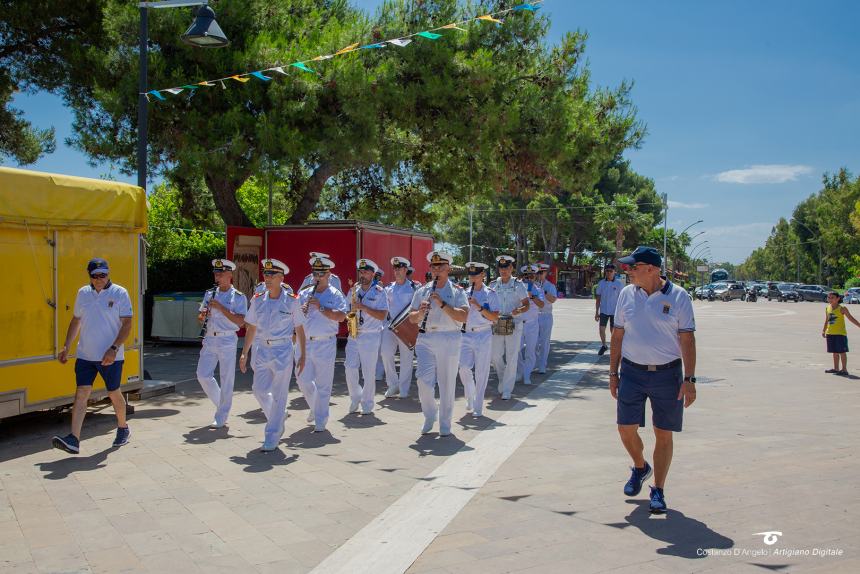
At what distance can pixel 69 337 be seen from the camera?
6.93m

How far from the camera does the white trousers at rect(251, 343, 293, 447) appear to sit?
274 inches

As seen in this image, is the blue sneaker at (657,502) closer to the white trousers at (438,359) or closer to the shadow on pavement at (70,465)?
the white trousers at (438,359)

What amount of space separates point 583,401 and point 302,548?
6387mm

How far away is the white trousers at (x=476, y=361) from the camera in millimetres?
8898

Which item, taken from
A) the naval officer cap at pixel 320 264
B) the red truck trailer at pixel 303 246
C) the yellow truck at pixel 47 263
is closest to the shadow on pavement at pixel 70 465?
the yellow truck at pixel 47 263

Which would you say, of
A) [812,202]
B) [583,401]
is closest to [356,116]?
[583,401]

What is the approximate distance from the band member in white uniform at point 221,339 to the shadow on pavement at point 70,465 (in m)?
1.57

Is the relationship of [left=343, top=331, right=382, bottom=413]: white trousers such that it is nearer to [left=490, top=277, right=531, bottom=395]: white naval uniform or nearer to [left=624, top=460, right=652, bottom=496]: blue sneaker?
[left=490, top=277, right=531, bottom=395]: white naval uniform

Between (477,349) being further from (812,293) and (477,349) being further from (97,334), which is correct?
(812,293)

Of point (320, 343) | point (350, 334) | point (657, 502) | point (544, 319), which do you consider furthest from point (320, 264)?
point (544, 319)

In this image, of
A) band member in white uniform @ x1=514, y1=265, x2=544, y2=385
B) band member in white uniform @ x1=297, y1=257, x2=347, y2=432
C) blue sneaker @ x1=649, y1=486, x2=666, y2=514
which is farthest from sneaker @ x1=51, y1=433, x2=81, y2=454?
band member in white uniform @ x1=514, y1=265, x2=544, y2=385

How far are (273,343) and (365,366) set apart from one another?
2036 millimetres

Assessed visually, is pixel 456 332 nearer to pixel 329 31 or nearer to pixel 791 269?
pixel 329 31

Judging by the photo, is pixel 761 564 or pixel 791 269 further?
pixel 791 269
